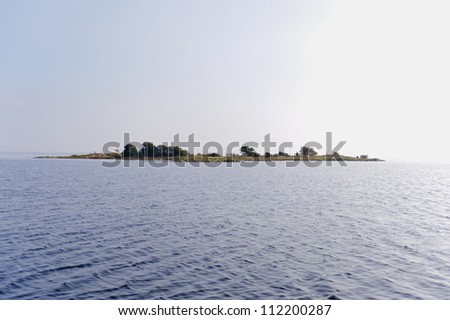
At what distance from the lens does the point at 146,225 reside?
123 feet

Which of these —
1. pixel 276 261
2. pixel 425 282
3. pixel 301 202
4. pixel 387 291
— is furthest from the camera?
pixel 301 202

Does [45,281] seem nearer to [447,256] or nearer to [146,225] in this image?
[146,225]

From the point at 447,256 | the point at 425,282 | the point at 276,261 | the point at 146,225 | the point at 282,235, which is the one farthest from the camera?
the point at 146,225

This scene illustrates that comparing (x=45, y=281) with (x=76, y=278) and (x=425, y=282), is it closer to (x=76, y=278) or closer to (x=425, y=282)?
(x=76, y=278)

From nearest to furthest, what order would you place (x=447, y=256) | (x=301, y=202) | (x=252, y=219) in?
(x=447, y=256)
(x=252, y=219)
(x=301, y=202)

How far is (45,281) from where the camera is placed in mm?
21453

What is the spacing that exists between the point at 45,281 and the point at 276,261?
47.4 ft

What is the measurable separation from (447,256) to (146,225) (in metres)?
26.4

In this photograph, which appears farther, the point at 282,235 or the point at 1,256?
the point at 282,235

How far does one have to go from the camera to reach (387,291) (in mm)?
20797
